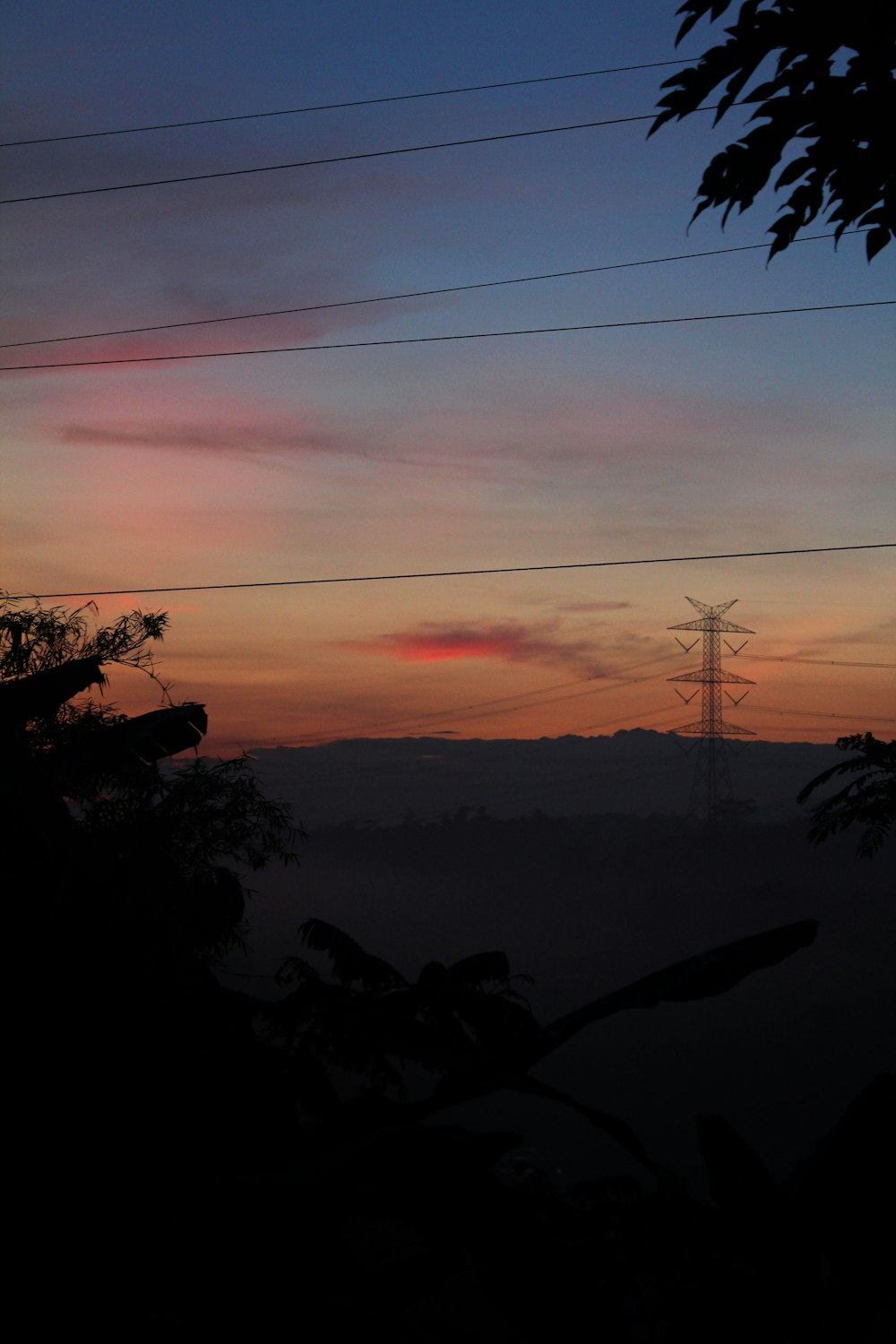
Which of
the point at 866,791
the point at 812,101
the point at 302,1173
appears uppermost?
the point at 812,101

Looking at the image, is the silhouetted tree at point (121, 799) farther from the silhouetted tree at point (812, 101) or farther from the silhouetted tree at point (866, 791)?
the silhouetted tree at point (866, 791)

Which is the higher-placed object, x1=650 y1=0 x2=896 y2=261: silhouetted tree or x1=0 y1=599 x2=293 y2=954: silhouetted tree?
x1=650 y1=0 x2=896 y2=261: silhouetted tree

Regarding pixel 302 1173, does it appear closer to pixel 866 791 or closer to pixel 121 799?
pixel 866 791

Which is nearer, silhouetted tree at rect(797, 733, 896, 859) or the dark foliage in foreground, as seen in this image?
the dark foliage in foreground

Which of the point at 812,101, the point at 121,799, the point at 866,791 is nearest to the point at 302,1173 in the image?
the point at 812,101

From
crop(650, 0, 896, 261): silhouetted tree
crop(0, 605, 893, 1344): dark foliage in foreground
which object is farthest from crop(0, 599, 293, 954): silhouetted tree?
crop(650, 0, 896, 261): silhouetted tree

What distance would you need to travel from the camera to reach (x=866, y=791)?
53.9 ft

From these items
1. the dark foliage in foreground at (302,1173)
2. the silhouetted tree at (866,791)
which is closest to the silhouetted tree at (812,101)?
the dark foliage in foreground at (302,1173)

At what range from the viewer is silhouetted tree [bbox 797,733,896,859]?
1612 cm

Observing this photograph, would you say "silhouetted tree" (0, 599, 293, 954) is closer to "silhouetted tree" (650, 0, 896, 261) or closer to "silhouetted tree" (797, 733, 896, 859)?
"silhouetted tree" (650, 0, 896, 261)

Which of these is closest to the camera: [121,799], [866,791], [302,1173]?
[302,1173]

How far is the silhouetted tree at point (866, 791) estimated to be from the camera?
52.9 feet

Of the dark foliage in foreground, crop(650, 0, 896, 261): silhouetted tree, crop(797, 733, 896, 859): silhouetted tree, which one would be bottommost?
the dark foliage in foreground

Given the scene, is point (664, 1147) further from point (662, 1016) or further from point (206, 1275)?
point (206, 1275)
